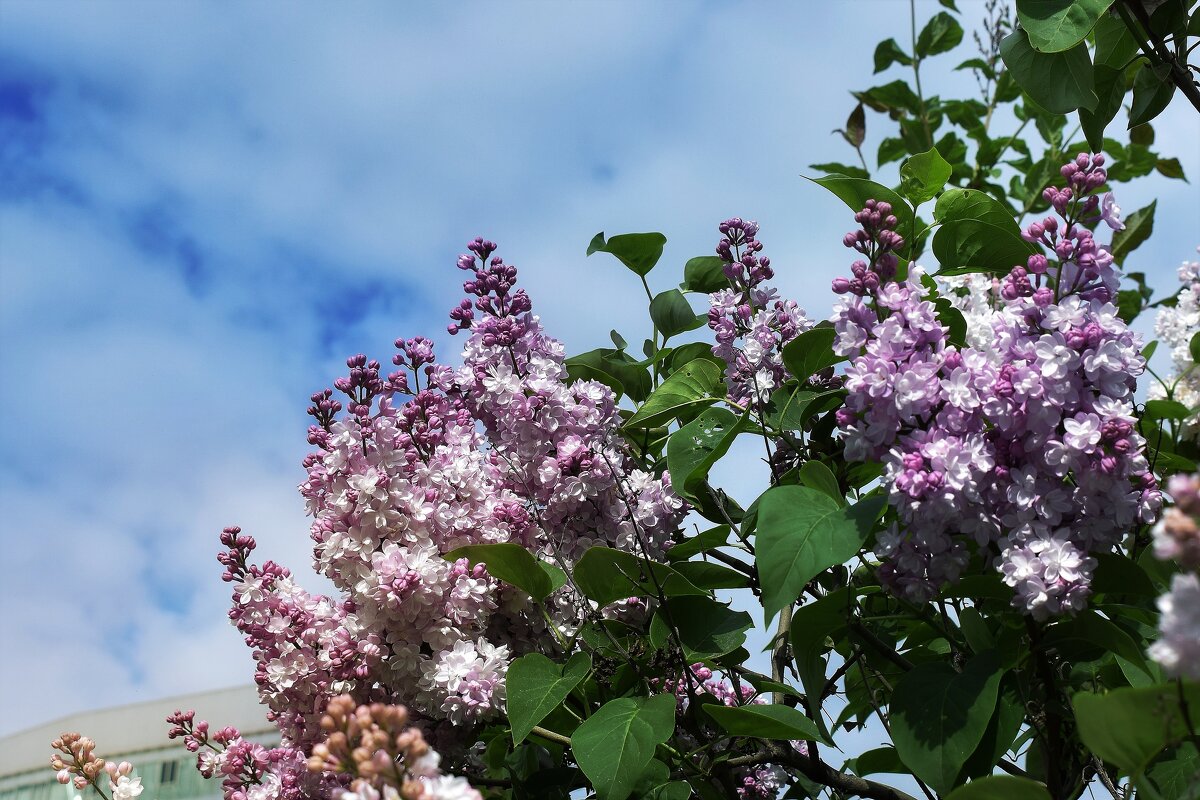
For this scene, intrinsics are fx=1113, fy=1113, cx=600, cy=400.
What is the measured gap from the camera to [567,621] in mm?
1753

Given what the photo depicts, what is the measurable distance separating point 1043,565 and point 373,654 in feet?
3.08

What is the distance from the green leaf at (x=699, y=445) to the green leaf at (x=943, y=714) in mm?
434

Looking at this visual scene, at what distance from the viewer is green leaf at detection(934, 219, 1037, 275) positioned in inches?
58.6

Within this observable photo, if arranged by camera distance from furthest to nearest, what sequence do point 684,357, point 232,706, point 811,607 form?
point 232,706 → point 684,357 → point 811,607

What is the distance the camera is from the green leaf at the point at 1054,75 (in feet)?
5.03

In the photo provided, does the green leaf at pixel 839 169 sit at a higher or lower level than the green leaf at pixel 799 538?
higher

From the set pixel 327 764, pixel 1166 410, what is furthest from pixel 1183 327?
pixel 327 764

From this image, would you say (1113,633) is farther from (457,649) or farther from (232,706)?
(232,706)

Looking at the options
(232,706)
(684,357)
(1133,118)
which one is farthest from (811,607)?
(232,706)

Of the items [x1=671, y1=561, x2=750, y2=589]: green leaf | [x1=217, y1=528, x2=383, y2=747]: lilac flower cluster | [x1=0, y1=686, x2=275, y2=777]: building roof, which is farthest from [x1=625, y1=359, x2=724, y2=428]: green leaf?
[x1=0, y1=686, x2=275, y2=777]: building roof

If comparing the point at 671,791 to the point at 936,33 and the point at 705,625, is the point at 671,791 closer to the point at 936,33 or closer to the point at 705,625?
the point at 705,625

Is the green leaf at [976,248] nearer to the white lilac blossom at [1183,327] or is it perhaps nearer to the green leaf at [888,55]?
the white lilac blossom at [1183,327]

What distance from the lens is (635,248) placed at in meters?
2.09

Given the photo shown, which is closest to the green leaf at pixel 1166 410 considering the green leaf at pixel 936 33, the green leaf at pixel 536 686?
the green leaf at pixel 536 686
